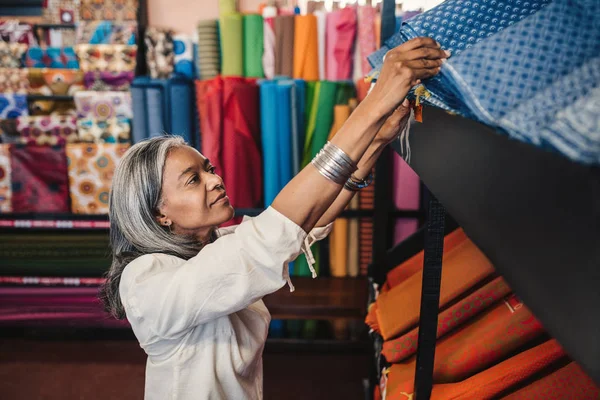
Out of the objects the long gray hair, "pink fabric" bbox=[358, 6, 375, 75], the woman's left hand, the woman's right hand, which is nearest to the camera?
the woman's right hand

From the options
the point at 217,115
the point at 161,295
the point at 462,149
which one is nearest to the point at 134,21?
the point at 217,115

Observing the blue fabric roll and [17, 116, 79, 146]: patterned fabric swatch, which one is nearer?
the blue fabric roll

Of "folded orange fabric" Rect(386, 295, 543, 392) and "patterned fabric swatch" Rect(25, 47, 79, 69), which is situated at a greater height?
"patterned fabric swatch" Rect(25, 47, 79, 69)

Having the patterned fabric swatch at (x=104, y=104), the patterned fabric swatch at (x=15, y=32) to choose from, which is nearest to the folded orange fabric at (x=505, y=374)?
the patterned fabric swatch at (x=104, y=104)

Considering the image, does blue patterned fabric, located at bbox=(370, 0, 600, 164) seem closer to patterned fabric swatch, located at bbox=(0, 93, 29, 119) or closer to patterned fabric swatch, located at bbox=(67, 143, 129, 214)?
patterned fabric swatch, located at bbox=(67, 143, 129, 214)

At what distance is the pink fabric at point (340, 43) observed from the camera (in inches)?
113

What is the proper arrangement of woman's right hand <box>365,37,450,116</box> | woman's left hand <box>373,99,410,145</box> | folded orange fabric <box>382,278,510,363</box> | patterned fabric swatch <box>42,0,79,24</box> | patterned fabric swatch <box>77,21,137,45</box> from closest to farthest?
1. woman's right hand <box>365,37,450,116</box>
2. woman's left hand <box>373,99,410,145</box>
3. folded orange fabric <box>382,278,510,363</box>
4. patterned fabric swatch <box>77,21,137,45</box>
5. patterned fabric swatch <box>42,0,79,24</box>

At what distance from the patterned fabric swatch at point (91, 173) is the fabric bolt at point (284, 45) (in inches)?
42.0

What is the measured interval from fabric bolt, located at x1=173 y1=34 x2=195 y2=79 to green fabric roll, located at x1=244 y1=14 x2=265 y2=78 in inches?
14.8

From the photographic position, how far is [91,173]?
2.96m

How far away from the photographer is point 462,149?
60 centimetres

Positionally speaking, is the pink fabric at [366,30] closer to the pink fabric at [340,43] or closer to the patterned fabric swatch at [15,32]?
the pink fabric at [340,43]

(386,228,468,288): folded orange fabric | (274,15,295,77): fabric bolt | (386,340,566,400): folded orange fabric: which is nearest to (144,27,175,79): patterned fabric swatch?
(274,15,295,77): fabric bolt

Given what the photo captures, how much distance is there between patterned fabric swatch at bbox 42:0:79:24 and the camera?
3.25m
